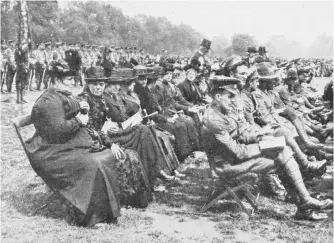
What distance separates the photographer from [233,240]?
4.91 m

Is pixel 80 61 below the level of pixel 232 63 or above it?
below

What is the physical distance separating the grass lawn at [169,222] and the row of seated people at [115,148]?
24cm

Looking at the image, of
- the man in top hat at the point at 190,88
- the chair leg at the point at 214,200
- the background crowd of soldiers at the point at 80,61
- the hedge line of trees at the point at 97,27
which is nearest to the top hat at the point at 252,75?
the background crowd of soldiers at the point at 80,61

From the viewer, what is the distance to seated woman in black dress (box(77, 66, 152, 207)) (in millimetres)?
5918

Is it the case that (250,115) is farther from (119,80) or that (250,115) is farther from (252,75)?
(119,80)

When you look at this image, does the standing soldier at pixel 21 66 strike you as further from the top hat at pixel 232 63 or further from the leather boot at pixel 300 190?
the leather boot at pixel 300 190

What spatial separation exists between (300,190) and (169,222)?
61.3 inches

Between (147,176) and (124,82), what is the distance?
1500 millimetres

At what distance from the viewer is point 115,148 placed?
5.93 metres

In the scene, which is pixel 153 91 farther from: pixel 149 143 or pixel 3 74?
pixel 3 74

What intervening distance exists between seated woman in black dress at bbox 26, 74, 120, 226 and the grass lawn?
27cm

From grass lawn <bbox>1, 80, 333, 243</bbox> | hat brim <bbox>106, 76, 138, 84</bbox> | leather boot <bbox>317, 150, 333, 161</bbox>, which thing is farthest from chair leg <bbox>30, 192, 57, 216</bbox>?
leather boot <bbox>317, 150, 333, 161</bbox>

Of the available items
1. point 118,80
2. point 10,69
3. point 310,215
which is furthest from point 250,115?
point 10,69

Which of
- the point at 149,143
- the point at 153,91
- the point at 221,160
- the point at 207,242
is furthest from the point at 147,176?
the point at 153,91
